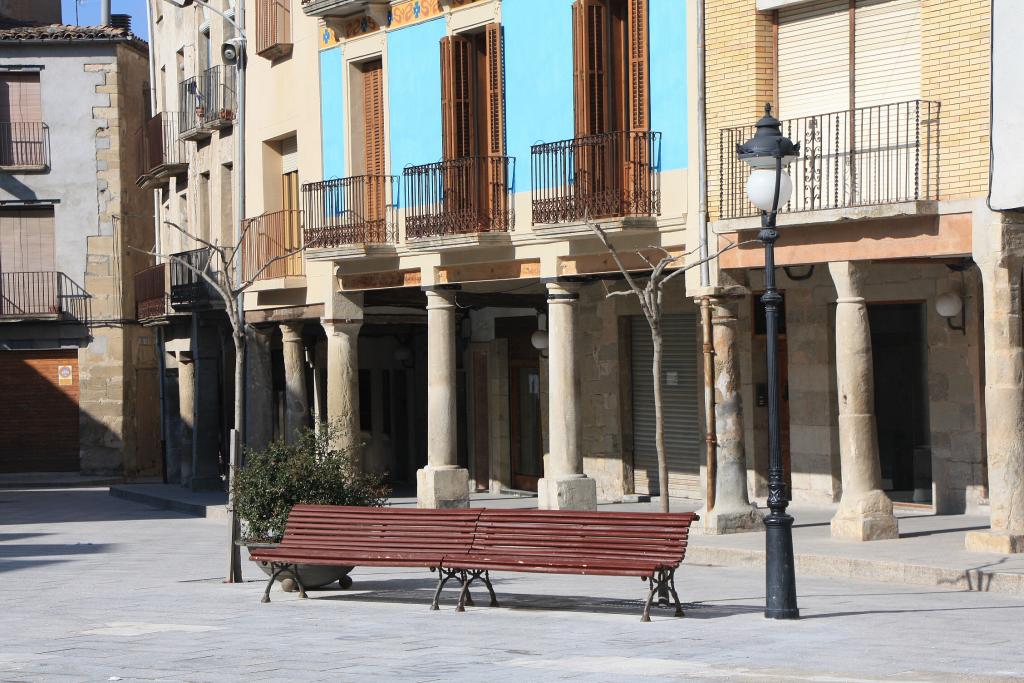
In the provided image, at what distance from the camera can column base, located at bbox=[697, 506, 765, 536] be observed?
64.1ft

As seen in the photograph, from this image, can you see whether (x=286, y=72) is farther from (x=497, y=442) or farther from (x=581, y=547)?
(x=581, y=547)

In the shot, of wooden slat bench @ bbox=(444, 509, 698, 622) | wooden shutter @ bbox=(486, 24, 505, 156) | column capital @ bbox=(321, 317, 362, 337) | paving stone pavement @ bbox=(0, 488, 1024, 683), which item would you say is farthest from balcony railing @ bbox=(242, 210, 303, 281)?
wooden slat bench @ bbox=(444, 509, 698, 622)

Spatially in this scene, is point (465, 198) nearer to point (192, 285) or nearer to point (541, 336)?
point (541, 336)

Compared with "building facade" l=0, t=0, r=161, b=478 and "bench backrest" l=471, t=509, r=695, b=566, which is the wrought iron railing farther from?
"bench backrest" l=471, t=509, r=695, b=566

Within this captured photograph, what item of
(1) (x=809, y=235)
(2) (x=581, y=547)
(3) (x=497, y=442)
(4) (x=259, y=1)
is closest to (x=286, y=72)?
(4) (x=259, y=1)

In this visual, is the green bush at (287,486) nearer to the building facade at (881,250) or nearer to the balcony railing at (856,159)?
the building facade at (881,250)

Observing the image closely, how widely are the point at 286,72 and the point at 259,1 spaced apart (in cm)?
151

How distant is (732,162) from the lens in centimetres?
1986

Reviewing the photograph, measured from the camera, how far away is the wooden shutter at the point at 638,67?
20984mm

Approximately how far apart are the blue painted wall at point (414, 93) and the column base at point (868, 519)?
8.99m

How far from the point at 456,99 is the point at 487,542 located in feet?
37.3

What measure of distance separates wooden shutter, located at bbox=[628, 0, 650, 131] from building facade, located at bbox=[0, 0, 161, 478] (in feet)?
69.9

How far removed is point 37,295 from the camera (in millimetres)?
39688

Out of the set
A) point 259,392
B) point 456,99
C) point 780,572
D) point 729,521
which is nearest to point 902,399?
point 729,521
